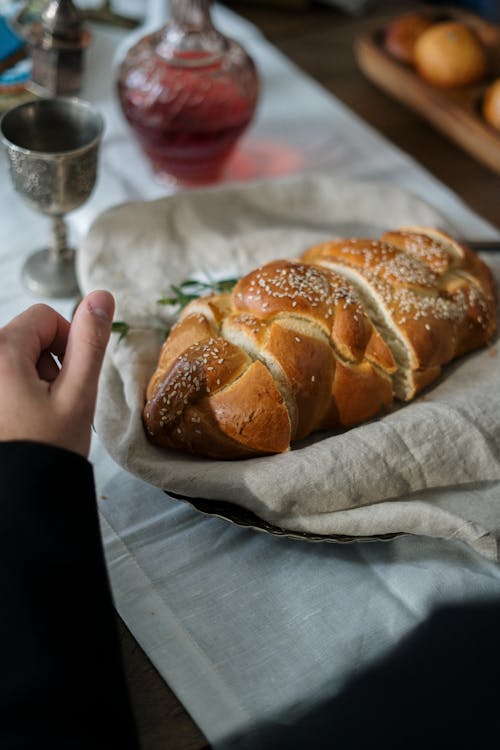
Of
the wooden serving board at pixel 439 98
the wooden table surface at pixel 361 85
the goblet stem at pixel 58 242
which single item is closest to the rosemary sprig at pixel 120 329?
the goblet stem at pixel 58 242

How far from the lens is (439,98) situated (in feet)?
4.55

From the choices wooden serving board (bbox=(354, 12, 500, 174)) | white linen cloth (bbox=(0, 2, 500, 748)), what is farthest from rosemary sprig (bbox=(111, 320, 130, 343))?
wooden serving board (bbox=(354, 12, 500, 174))

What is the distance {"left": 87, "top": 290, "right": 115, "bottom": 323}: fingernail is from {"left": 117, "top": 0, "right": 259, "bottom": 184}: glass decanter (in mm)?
557

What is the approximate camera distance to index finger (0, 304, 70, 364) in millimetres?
684

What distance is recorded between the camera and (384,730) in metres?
0.61

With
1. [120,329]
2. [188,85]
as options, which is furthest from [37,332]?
[188,85]

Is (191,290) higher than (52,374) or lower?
lower

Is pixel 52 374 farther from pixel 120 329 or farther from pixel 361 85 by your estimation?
pixel 361 85

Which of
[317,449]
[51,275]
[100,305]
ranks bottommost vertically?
[51,275]

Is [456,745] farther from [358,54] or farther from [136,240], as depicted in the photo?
[358,54]

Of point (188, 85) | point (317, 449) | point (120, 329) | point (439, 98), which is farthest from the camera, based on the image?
point (439, 98)

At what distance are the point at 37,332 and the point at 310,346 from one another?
252 millimetres

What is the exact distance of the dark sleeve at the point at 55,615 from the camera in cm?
50

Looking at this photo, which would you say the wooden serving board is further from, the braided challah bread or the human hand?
the human hand
